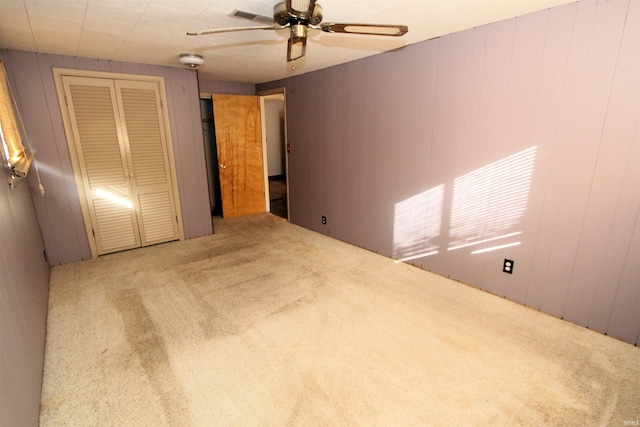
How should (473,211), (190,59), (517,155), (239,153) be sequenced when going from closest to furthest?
(517,155) → (473,211) → (190,59) → (239,153)

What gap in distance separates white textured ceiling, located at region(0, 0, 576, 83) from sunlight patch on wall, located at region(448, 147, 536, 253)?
1115 mm

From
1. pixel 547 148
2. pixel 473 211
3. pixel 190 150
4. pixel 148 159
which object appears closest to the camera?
pixel 547 148

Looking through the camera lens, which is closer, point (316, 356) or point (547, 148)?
point (316, 356)

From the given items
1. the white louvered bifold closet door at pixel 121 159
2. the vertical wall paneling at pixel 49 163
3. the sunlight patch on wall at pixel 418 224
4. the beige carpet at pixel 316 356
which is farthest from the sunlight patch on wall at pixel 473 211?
the vertical wall paneling at pixel 49 163

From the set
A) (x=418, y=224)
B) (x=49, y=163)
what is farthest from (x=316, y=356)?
(x=49, y=163)

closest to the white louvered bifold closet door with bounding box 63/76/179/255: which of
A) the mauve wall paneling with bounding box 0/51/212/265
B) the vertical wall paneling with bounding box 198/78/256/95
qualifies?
the mauve wall paneling with bounding box 0/51/212/265

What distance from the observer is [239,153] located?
5219 mm

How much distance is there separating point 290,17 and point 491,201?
215cm

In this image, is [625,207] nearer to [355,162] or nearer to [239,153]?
[355,162]

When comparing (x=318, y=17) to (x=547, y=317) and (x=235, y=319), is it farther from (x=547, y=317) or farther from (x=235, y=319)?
(x=547, y=317)

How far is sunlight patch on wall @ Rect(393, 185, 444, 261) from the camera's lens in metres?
3.09

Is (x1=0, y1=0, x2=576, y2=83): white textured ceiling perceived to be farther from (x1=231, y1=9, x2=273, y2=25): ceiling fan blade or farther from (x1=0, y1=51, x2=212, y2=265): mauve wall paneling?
(x1=0, y1=51, x2=212, y2=265): mauve wall paneling

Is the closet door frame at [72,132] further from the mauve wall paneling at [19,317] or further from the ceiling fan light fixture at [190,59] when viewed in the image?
the mauve wall paneling at [19,317]

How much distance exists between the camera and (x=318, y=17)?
5.43 ft
